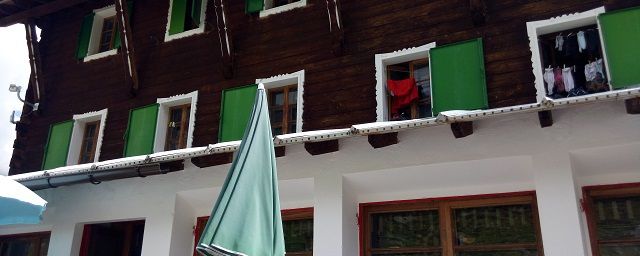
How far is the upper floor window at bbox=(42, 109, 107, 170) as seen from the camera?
39.0 ft

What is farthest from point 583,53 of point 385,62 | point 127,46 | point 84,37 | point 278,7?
point 84,37

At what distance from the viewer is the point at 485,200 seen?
841 cm

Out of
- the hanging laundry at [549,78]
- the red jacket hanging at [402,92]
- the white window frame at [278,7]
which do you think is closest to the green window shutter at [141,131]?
the white window frame at [278,7]

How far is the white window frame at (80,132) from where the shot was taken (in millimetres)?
11812

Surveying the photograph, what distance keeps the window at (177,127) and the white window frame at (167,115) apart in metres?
0.08

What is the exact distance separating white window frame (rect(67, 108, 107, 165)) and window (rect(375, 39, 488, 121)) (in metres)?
6.14

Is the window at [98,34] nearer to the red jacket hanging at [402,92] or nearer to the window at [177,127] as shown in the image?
the window at [177,127]

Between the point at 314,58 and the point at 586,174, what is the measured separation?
4.78 m

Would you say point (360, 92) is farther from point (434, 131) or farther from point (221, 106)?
point (221, 106)

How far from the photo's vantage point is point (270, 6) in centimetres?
1112

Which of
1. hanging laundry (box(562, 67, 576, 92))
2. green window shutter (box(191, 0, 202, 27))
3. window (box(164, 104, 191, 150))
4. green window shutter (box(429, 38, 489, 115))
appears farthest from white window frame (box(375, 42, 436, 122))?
green window shutter (box(191, 0, 202, 27))

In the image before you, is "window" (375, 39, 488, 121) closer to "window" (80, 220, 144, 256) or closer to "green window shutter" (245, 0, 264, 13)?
"green window shutter" (245, 0, 264, 13)

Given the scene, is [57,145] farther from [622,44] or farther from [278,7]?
[622,44]

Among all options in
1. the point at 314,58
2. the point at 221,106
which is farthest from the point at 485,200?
the point at 221,106
